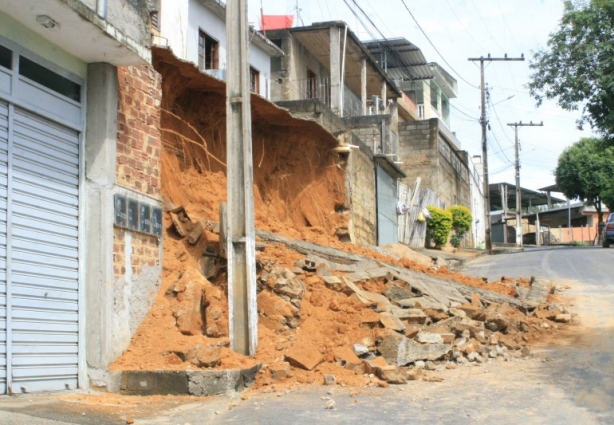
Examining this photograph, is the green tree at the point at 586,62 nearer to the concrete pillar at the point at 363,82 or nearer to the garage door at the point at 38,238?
the concrete pillar at the point at 363,82

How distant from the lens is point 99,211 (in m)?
8.47

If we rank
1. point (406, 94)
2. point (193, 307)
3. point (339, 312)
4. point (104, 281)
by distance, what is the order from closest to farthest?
1. point (104, 281)
2. point (193, 307)
3. point (339, 312)
4. point (406, 94)

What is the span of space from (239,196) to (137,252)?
4.44 ft

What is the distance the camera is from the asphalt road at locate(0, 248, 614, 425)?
269 inches

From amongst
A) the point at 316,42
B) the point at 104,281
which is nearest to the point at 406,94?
the point at 316,42

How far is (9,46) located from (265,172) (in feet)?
34.3

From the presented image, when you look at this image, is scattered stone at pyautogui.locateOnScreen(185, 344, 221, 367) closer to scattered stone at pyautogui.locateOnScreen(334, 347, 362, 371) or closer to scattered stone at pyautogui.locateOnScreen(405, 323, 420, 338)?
→ scattered stone at pyautogui.locateOnScreen(334, 347, 362, 371)

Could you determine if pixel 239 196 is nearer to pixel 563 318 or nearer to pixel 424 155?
pixel 563 318

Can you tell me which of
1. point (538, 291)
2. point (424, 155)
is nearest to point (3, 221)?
point (538, 291)

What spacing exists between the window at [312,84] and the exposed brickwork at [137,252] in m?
19.2

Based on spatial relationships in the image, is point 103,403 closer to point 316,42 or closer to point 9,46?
point 9,46

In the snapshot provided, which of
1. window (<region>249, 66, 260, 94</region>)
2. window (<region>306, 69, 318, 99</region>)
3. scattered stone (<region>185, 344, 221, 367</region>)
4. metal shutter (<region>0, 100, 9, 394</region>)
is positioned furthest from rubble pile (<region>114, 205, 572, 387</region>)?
window (<region>306, 69, 318, 99</region>)

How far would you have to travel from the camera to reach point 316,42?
1078 inches

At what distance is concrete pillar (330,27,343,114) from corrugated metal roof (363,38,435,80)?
9617mm
